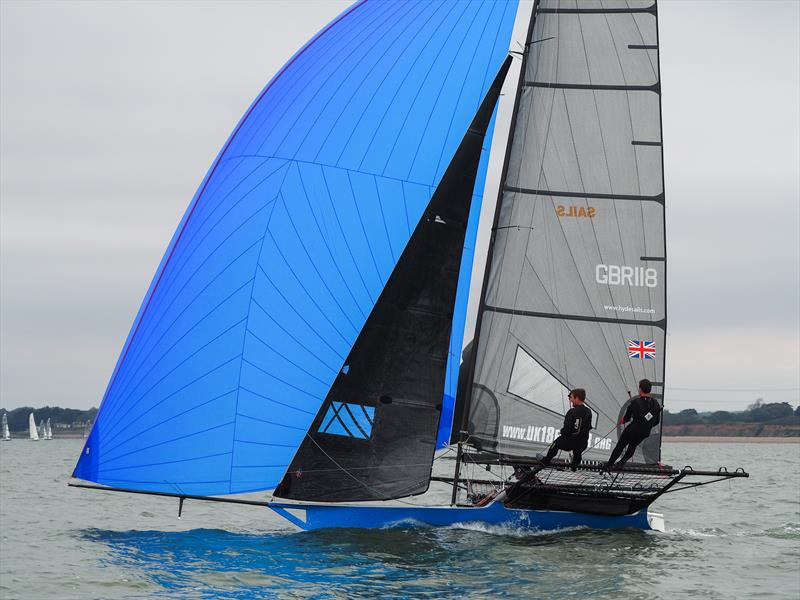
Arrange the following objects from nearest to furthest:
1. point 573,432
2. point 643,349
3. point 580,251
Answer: point 573,432
point 643,349
point 580,251

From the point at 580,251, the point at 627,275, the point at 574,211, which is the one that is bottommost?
the point at 627,275

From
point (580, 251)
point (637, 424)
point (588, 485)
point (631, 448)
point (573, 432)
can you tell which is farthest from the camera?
point (580, 251)

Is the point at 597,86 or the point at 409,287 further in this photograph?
the point at 597,86

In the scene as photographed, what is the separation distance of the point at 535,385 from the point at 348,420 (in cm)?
246

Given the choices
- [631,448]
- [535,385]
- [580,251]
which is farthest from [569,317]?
[631,448]

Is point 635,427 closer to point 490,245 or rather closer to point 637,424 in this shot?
point 637,424

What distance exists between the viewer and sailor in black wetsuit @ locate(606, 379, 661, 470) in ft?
40.3

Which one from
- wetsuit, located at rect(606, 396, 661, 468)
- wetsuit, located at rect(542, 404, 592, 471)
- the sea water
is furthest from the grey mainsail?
the sea water

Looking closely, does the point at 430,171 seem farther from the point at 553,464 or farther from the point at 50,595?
the point at 50,595

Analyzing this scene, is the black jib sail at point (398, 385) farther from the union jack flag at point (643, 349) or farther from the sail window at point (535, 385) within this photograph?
the union jack flag at point (643, 349)

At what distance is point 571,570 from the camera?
1064cm

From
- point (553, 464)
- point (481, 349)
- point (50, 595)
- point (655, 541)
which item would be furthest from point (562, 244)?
point (50, 595)

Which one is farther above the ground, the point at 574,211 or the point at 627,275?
the point at 574,211

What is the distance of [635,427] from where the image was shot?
12297 millimetres
